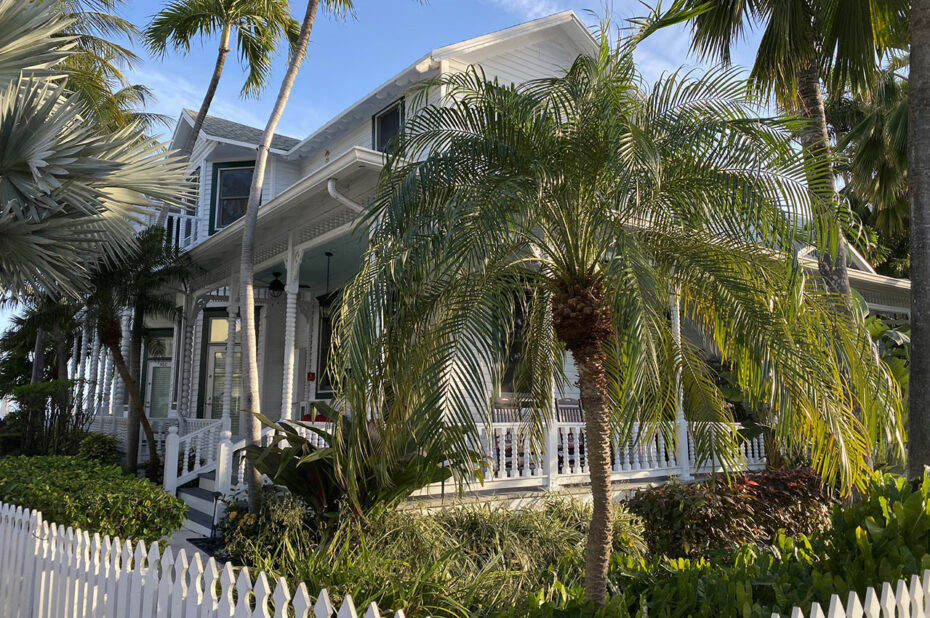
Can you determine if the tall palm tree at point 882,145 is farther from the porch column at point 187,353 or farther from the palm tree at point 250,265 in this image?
the porch column at point 187,353

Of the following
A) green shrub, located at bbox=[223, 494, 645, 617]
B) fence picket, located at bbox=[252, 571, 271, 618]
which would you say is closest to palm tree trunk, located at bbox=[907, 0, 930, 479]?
green shrub, located at bbox=[223, 494, 645, 617]

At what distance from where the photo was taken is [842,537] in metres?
4.47

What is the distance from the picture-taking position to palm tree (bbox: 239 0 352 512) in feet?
29.2

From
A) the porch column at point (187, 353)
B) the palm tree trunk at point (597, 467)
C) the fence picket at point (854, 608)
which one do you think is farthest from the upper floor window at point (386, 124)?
the fence picket at point (854, 608)

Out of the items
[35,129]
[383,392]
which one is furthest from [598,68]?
[35,129]

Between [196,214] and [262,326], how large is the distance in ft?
12.5

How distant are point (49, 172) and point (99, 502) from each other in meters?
2.79

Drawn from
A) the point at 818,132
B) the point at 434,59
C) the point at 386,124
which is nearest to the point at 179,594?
the point at 818,132

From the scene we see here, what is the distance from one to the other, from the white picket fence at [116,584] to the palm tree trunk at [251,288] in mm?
3329

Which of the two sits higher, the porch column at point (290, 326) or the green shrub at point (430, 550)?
the porch column at point (290, 326)

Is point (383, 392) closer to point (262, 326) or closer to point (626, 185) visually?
point (626, 185)

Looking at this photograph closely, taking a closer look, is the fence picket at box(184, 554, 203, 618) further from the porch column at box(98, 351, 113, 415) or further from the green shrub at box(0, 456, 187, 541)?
the porch column at box(98, 351, 113, 415)

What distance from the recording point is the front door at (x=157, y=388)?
19.2 meters

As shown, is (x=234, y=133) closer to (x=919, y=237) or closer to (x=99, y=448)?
(x=99, y=448)
